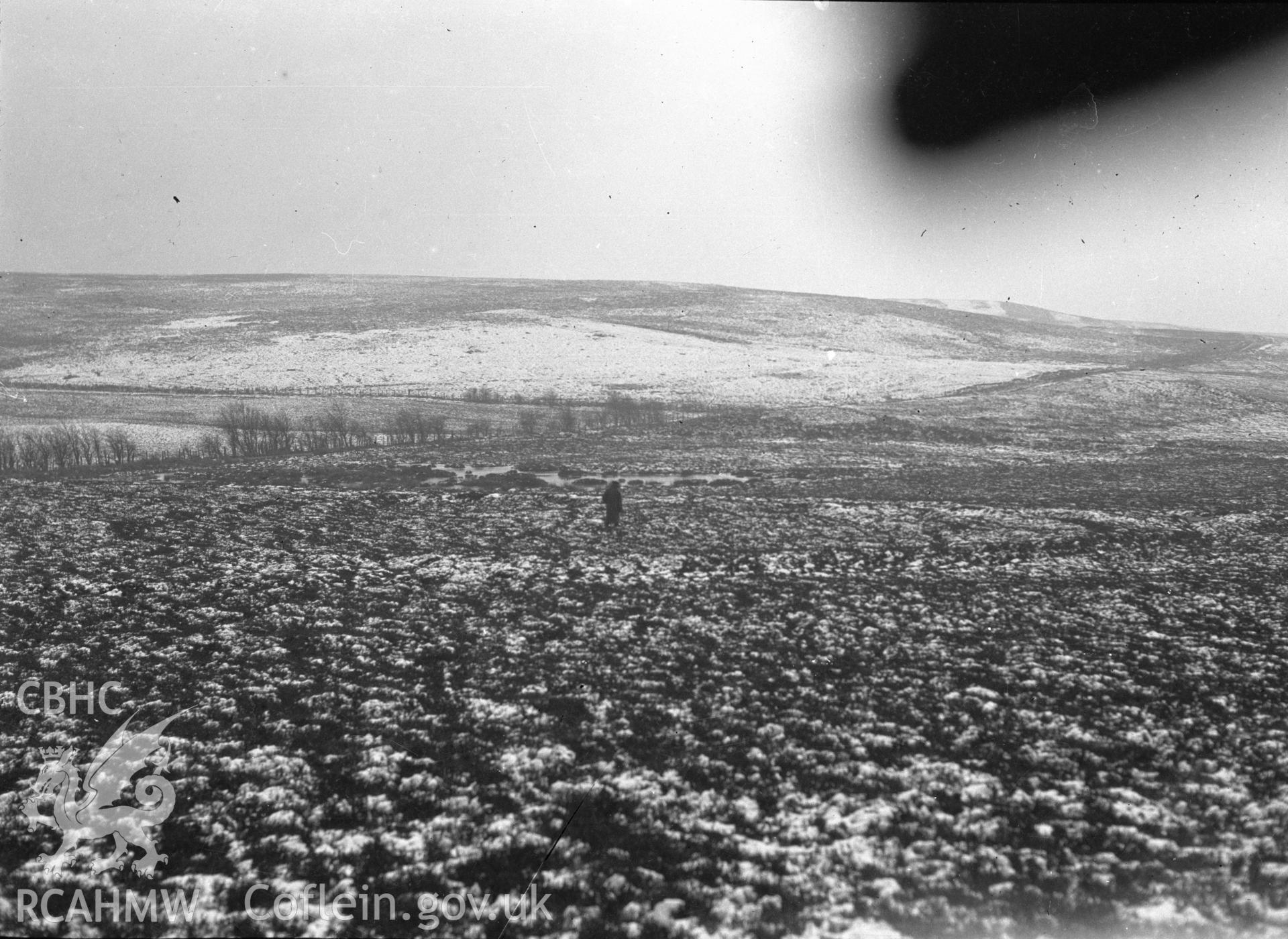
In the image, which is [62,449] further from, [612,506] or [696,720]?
[696,720]

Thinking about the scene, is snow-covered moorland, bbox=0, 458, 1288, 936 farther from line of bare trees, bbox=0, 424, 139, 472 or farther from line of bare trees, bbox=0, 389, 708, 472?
line of bare trees, bbox=0, 389, 708, 472

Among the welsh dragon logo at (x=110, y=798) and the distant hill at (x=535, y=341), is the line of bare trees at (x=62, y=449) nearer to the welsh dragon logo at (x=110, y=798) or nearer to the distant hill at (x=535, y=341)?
the distant hill at (x=535, y=341)

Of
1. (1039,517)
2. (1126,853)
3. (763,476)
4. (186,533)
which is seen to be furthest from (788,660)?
(763,476)

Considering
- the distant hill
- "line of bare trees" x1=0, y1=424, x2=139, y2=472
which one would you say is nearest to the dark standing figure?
"line of bare trees" x1=0, y1=424, x2=139, y2=472

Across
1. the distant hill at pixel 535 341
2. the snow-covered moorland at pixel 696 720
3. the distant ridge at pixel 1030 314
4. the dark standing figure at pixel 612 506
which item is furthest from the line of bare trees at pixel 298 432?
the distant ridge at pixel 1030 314

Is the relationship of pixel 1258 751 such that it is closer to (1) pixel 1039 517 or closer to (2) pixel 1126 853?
(2) pixel 1126 853

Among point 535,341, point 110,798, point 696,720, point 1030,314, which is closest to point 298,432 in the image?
point 110,798
